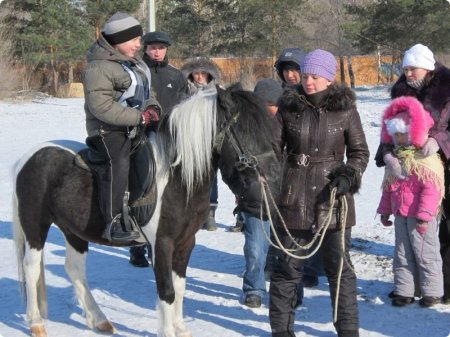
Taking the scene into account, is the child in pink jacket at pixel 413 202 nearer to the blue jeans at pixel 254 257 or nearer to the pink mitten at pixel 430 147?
the pink mitten at pixel 430 147

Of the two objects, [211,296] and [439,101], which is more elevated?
[439,101]

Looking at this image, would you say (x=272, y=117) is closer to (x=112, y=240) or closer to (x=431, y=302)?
(x=112, y=240)

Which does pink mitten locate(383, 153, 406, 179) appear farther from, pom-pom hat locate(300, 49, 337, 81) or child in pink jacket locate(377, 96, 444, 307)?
pom-pom hat locate(300, 49, 337, 81)

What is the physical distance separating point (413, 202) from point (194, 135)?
6.27 feet

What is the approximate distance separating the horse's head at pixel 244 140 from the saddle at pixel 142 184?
50 centimetres

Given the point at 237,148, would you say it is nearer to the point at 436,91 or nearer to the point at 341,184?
the point at 341,184

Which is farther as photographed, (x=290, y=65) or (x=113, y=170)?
(x=290, y=65)

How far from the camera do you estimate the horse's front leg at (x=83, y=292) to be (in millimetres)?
4496

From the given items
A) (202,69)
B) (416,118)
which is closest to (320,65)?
(416,118)

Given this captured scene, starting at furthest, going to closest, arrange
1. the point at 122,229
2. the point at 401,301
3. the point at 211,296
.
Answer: the point at 211,296
the point at 401,301
the point at 122,229

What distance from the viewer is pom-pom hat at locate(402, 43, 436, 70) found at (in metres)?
4.56

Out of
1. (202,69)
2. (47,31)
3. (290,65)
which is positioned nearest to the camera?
(290,65)

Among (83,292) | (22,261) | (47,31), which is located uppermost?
(47,31)

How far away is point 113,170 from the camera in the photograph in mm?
3973
